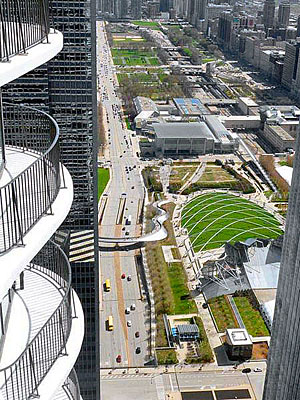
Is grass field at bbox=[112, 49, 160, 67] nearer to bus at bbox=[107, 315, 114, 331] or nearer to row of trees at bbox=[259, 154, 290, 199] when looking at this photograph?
row of trees at bbox=[259, 154, 290, 199]

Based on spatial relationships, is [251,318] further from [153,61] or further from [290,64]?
[153,61]

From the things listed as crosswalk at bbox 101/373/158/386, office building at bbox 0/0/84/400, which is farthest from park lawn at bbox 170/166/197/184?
office building at bbox 0/0/84/400

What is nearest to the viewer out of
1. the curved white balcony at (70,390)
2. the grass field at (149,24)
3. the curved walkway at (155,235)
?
the curved white balcony at (70,390)

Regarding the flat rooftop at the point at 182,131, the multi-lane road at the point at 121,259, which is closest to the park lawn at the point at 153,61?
the multi-lane road at the point at 121,259

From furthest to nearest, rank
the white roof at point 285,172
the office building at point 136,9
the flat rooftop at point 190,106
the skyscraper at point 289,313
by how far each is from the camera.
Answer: the office building at point 136,9 → the flat rooftop at point 190,106 → the white roof at point 285,172 → the skyscraper at point 289,313

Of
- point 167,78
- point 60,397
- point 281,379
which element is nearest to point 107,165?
point 167,78

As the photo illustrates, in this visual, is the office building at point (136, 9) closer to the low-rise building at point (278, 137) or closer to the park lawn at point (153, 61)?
the park lawn at point (153, 61)

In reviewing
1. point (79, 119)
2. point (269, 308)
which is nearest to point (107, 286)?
point (269, 308)
